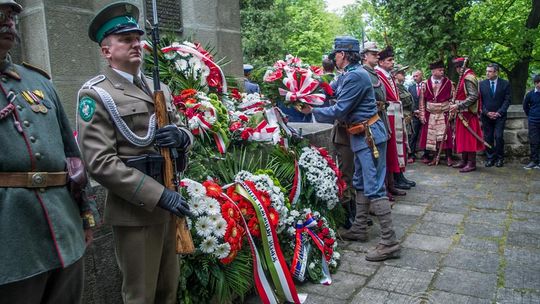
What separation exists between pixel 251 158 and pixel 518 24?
373 inches

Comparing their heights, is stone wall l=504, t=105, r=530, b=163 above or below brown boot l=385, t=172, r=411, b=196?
above

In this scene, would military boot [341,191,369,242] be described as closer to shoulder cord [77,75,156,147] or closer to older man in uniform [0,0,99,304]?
shoulder cord [77,75,156,147]

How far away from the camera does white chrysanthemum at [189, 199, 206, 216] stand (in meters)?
3.12

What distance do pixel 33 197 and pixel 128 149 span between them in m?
0.55

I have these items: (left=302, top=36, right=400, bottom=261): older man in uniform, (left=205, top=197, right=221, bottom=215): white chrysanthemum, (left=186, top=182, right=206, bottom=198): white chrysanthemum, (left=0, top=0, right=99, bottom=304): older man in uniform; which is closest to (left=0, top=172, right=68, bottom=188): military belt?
(left=0, top=0, right=99, bottom=304): older man in uniform

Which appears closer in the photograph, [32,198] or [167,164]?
[32,198]

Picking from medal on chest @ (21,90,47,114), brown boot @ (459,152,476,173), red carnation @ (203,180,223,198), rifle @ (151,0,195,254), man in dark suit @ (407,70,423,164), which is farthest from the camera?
man in dark suit @ (407,70,423,164)

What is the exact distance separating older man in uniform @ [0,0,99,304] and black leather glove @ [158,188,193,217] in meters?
0.37

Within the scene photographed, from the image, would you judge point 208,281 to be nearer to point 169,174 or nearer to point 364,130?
point 169,174

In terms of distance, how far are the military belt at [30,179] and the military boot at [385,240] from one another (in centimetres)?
302

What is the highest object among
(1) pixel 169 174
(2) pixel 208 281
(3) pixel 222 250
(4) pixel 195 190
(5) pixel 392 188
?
(1) pixel 169 174

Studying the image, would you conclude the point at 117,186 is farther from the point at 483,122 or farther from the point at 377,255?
the point at 483,122

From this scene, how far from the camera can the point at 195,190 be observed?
3154 millimetres

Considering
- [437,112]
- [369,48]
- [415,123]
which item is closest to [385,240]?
[369,48]
